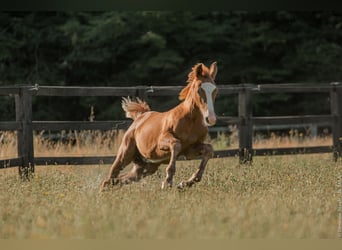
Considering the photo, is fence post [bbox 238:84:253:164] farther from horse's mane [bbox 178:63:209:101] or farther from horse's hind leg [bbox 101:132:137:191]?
horse's mane [bbox 178:63:209:101]

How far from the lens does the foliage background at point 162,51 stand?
17.3 m

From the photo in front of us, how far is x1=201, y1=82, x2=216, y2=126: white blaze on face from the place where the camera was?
22.2ft

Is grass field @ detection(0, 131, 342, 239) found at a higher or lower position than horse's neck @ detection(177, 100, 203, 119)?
lower

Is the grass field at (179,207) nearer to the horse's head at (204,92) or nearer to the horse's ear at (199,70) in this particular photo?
the horse's head at (204,92)

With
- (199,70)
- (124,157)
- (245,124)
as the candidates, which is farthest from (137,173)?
(245,124)

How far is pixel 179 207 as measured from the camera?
5.97 metres

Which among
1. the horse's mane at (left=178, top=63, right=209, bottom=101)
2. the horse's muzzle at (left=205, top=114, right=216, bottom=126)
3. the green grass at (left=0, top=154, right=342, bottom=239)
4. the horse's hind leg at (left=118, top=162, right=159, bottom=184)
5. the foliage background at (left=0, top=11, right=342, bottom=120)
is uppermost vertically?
the foliage background at (left=0, top=11, right=342, bottom=120)

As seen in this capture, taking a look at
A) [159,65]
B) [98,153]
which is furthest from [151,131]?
[159,65]

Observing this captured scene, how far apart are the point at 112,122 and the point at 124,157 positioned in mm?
1877

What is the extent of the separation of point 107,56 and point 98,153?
6.91 metres

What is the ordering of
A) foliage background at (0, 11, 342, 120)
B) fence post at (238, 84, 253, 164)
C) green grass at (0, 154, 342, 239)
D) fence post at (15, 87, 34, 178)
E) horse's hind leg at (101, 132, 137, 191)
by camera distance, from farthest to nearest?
foliage background at (0, 11, 342, 120) → fence post at (238, 84, 253, 164) → fence post at (15, 87, 34, 178) → horse's hind leg at (101, 132, 137, 191) → green grass at (0, 154, 342, 239)

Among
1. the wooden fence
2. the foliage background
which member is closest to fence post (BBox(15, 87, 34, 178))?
the wooden fence

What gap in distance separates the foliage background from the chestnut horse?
9.29 meters

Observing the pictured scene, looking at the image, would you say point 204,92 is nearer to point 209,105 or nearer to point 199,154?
point 209,105
